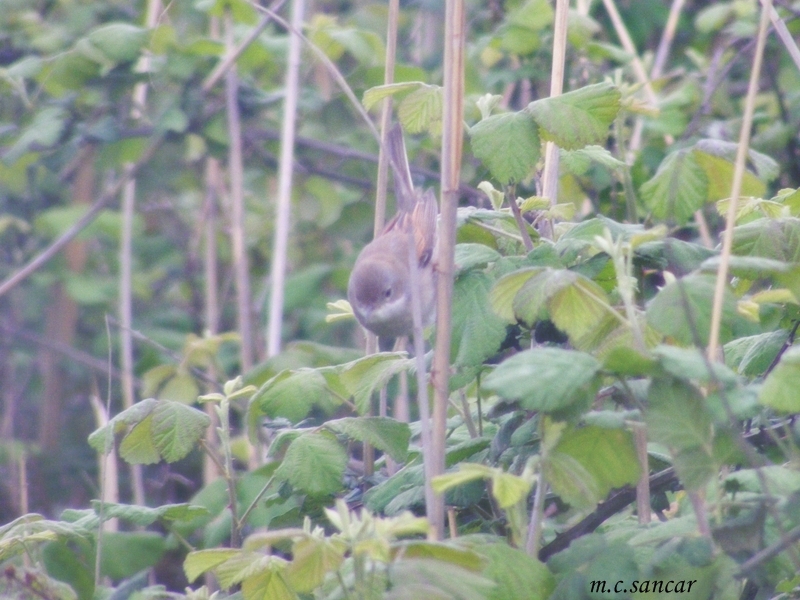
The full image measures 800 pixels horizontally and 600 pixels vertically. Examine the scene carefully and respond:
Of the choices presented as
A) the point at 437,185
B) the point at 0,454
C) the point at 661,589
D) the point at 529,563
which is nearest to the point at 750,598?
the point at 661,589

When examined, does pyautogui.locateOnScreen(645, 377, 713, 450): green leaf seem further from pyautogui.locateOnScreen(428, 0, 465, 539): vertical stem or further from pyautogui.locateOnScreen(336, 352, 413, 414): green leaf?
pyautogui.locateOnScreen(336, 352, 413, 414): green leaf

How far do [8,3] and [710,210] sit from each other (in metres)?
2.84

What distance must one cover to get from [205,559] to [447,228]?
551 mm

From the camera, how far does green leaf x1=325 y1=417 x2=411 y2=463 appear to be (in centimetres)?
121

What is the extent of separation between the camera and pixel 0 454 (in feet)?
11.0

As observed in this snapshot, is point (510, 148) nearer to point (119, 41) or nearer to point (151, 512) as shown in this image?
point (151, 512)

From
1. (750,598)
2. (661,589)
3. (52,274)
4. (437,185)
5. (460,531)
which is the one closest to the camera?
(661,589)

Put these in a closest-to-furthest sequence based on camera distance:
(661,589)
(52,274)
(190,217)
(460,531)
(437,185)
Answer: (661,589) → (460,531) → (437,185) → (52,274) → (190,217)

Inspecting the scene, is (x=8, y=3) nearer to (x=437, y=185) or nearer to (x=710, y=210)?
(x=437, y=185)

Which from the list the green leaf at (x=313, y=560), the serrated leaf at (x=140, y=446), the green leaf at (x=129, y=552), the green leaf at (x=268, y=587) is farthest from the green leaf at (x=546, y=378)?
the green leaf at (x=129, y=552)

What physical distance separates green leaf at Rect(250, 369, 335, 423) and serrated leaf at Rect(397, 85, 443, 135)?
1.42 ft

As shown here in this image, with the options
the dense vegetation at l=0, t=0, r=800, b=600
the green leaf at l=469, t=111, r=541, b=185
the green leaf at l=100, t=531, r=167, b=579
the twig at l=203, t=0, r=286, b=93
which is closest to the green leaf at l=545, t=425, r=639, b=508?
the dense vegetation at l=0, t=0, r=800, b=600

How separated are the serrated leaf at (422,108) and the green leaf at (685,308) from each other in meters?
0.51

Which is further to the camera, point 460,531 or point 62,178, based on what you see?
point 62,178
